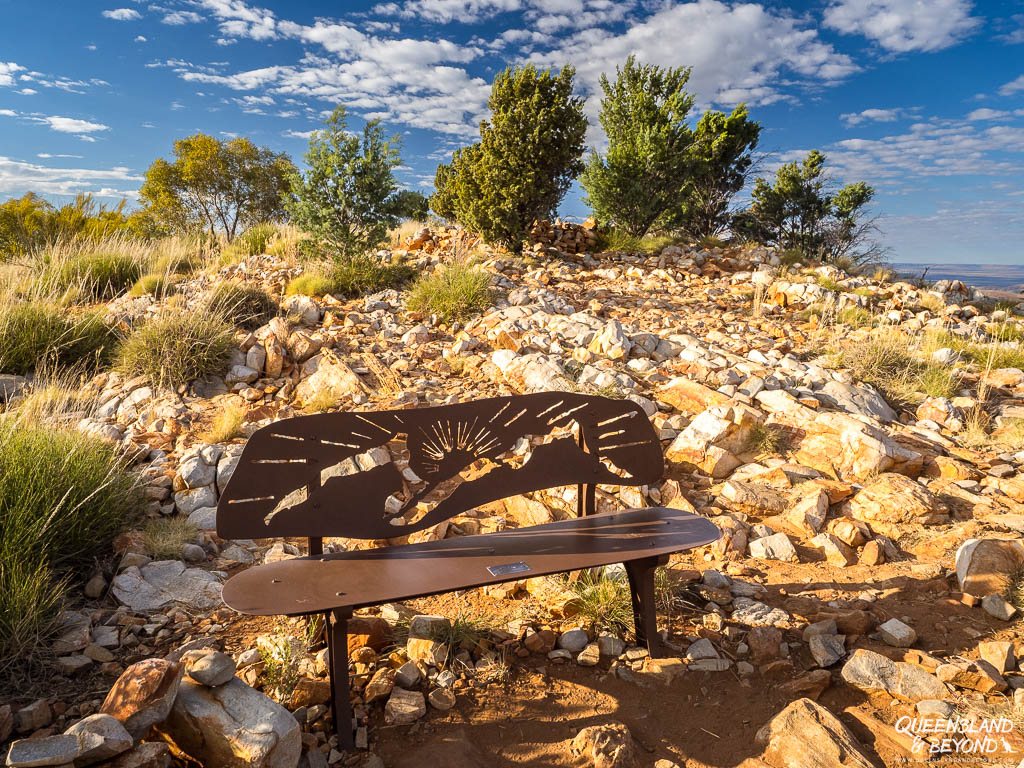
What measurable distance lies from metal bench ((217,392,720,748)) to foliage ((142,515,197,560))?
3.49 ft

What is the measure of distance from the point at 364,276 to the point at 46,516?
18.4ft

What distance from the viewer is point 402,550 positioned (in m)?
2.52

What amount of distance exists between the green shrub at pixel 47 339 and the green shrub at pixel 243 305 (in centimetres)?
111

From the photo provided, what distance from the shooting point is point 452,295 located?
7.03 meters

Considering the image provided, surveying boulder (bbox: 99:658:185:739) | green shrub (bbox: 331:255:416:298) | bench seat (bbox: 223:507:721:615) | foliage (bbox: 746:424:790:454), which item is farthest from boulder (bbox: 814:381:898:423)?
green shrub (bbox: 331:255:416:298)

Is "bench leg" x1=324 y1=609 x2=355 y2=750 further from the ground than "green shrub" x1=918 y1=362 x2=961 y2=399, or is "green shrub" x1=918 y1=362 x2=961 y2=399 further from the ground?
"green shrub" x1=918 y1=362 x2=961 y2=399

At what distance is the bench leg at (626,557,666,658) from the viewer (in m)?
2.56

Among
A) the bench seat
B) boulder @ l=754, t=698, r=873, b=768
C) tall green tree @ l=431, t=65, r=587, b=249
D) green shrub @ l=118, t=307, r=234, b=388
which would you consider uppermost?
tall green tree @ l=431, t=65, r=587, b=249

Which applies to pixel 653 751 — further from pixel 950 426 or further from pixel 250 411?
pixel 950 426

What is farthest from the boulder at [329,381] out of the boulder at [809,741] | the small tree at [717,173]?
the small tree at [717,173]

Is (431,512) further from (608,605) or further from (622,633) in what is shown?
(622,633)

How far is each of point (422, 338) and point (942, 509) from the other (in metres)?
4.62

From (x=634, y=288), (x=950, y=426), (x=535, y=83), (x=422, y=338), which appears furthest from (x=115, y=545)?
(x=535, y=83)

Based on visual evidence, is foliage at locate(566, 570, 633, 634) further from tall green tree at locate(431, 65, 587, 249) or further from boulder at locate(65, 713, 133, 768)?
tall green tree at locate(431, 65, 587, 249)
